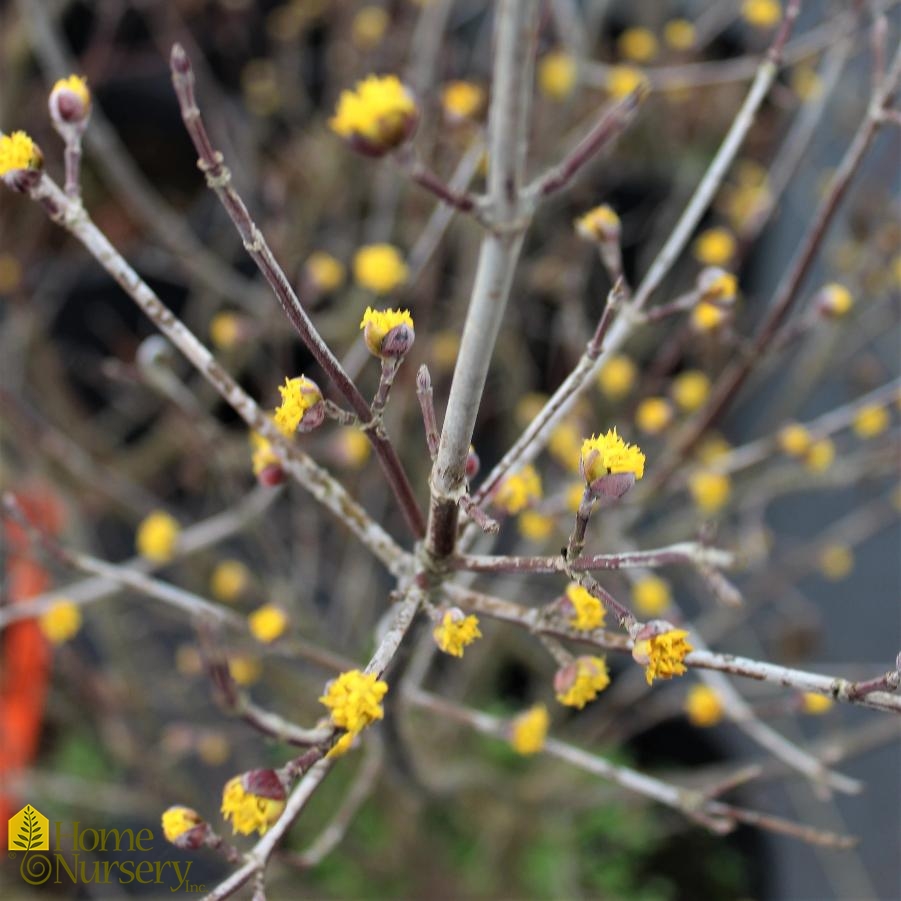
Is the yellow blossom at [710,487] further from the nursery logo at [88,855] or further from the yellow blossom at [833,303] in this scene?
the nursery logo at [88,855]

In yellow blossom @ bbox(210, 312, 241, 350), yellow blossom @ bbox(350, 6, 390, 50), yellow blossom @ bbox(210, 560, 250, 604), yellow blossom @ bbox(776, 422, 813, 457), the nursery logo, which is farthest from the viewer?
yellow blossom @ bbox(350, 6, 390, 50)

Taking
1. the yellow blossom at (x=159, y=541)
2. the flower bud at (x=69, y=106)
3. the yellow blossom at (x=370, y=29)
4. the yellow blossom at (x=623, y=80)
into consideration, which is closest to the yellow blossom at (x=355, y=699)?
the flower bud at (x=69, y=106)

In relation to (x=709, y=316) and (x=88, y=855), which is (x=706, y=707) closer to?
(x=709, y=316)

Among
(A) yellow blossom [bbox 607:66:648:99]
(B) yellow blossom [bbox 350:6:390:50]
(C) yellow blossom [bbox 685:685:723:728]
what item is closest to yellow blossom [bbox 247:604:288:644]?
(C) yellow blossom [bbox 685:685:723:728]

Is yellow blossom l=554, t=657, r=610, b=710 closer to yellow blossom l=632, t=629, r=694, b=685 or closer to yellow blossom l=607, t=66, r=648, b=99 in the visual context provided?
yellow blossom l=632, t=629, r=694, b=685

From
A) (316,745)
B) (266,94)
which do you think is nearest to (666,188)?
(266,94)

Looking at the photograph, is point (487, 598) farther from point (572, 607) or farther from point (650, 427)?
point (650, 427)
